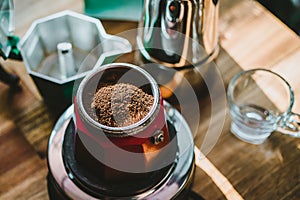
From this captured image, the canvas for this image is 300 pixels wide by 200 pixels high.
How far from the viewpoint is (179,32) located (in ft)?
2.41

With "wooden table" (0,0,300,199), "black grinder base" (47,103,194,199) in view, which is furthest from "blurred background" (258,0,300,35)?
"black grinder base" (47,103,194,199)

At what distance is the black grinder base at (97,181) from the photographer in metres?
0.62

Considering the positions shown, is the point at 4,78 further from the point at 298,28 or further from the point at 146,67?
the point at 298,28

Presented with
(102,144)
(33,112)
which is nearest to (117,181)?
(102,144)

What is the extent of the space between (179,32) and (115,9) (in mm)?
140

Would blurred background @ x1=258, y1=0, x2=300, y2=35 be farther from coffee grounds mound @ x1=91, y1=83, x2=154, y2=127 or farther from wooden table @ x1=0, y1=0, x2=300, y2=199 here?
coffee grounds mound @ x1=91, y1=83, x2=154, y2=127

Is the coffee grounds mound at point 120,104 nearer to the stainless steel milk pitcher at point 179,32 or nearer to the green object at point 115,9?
the stainless steel milk pitcher at point 179,32

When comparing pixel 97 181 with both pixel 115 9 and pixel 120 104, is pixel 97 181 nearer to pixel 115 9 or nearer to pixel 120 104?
pixel 120 104

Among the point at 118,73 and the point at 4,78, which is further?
the point at 4,78

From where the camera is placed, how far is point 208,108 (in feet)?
2.47

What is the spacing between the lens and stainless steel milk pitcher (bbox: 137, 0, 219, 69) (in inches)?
27.9

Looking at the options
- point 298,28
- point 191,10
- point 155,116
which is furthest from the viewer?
point 298,28

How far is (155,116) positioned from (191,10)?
0.20 m

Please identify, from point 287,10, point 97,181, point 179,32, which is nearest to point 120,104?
point 97,181
